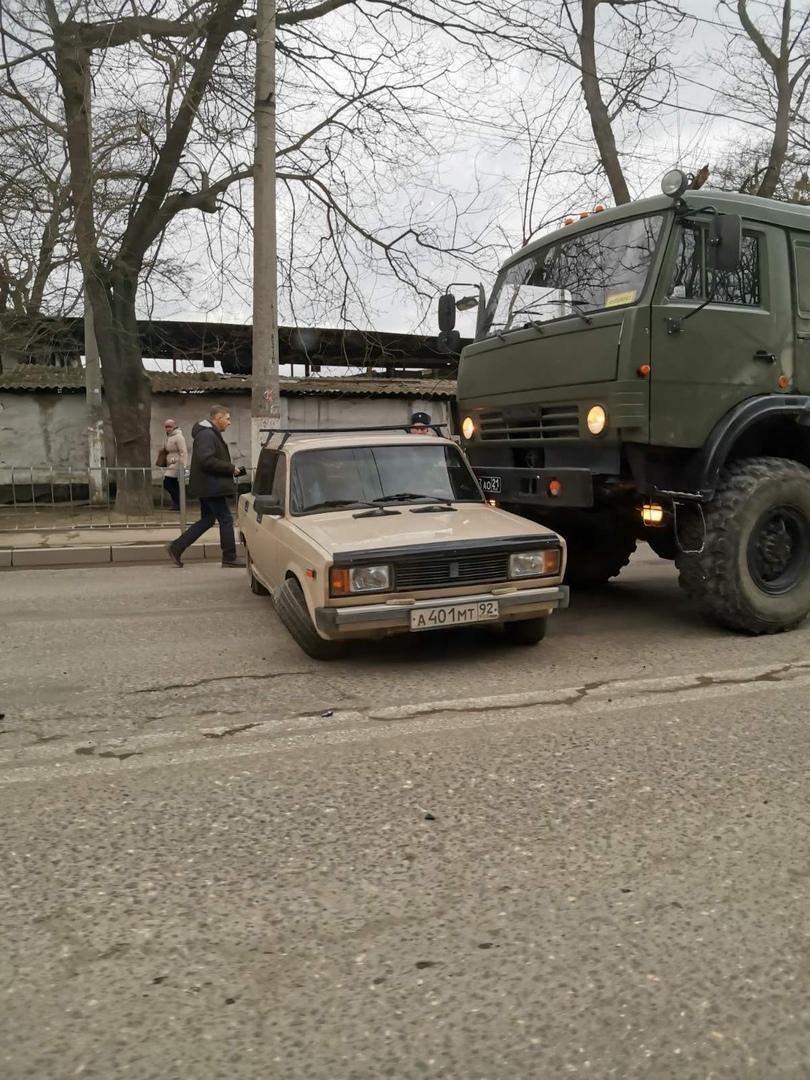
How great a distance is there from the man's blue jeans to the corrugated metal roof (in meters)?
7.99

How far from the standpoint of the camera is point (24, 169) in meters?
10.9

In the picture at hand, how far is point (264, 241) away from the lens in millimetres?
11008

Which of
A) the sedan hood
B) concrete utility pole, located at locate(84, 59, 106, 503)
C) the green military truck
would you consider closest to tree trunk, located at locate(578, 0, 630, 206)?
concrete utility pole, located at locate(84, 59, 106, 503)

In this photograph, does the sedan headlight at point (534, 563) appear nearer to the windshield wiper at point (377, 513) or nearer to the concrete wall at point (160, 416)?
the windshield wiper at point (377, 513)

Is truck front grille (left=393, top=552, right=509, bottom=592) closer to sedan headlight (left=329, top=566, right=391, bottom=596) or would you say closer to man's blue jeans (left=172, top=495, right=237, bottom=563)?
sedan headlight (left=329, top=566, right=391, bottom=596)

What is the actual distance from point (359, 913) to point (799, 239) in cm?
561

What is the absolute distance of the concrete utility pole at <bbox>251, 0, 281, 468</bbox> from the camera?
36.0 feet

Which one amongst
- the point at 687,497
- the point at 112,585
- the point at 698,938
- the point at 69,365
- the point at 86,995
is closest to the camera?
the point at 86,995

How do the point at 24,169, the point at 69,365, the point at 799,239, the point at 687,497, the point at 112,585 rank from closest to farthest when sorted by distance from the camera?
1. the point at 687,497
2. the point at 799,239
3. the point at 112,585
4. the point at 24,169
5. the point at 69,365

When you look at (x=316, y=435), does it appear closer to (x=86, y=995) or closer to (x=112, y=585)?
(x=112, y=585)

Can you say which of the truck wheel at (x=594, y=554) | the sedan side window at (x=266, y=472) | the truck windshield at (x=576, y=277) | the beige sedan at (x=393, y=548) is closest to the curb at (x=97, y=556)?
the sedan side window at (x=266, y=472)

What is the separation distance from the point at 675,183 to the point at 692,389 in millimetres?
1323

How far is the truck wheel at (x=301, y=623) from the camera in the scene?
5211 millimetres

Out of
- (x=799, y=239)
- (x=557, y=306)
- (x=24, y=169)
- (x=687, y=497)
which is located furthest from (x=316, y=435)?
(x=24, y=169)
